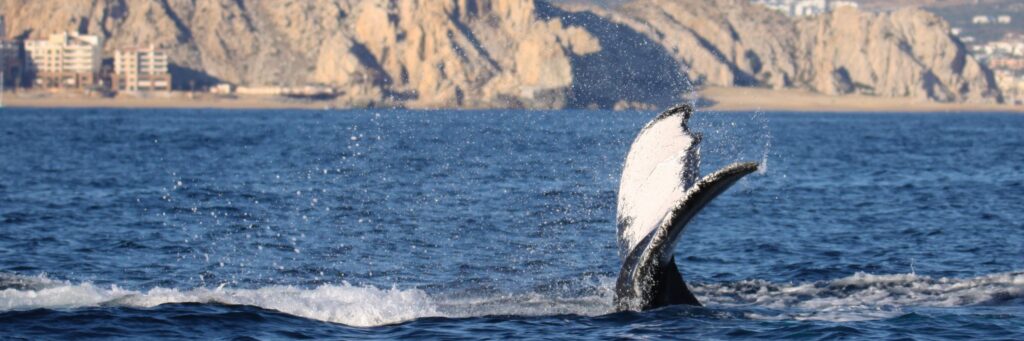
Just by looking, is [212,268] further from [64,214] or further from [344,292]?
[64,214]

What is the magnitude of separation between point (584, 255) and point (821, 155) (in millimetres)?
44118

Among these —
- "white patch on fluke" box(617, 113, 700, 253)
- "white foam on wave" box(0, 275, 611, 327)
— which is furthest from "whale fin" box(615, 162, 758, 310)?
"white foam on wave" box(0, 275, 611, 327)

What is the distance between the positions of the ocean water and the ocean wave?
60 mm

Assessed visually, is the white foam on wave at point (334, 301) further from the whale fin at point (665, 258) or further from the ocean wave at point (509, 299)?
the whale fin at point (665, 258)

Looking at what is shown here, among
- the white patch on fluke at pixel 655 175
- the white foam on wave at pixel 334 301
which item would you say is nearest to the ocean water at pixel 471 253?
the white foam on wave at pixel 334 301

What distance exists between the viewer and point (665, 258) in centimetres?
1515

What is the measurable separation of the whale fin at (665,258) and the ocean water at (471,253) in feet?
0.80

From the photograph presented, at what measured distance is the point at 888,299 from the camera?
19.2 m

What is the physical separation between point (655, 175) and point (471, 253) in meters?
10.5

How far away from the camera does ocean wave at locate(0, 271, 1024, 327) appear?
1778cm

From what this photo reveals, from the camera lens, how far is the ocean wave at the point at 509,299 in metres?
17.8

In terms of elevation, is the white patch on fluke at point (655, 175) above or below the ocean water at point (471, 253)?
above

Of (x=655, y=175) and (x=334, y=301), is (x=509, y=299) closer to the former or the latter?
(x=334, y=301)

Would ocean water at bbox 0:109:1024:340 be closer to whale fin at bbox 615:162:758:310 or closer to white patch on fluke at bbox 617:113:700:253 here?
whale fin at bbox 615:162:758:310
